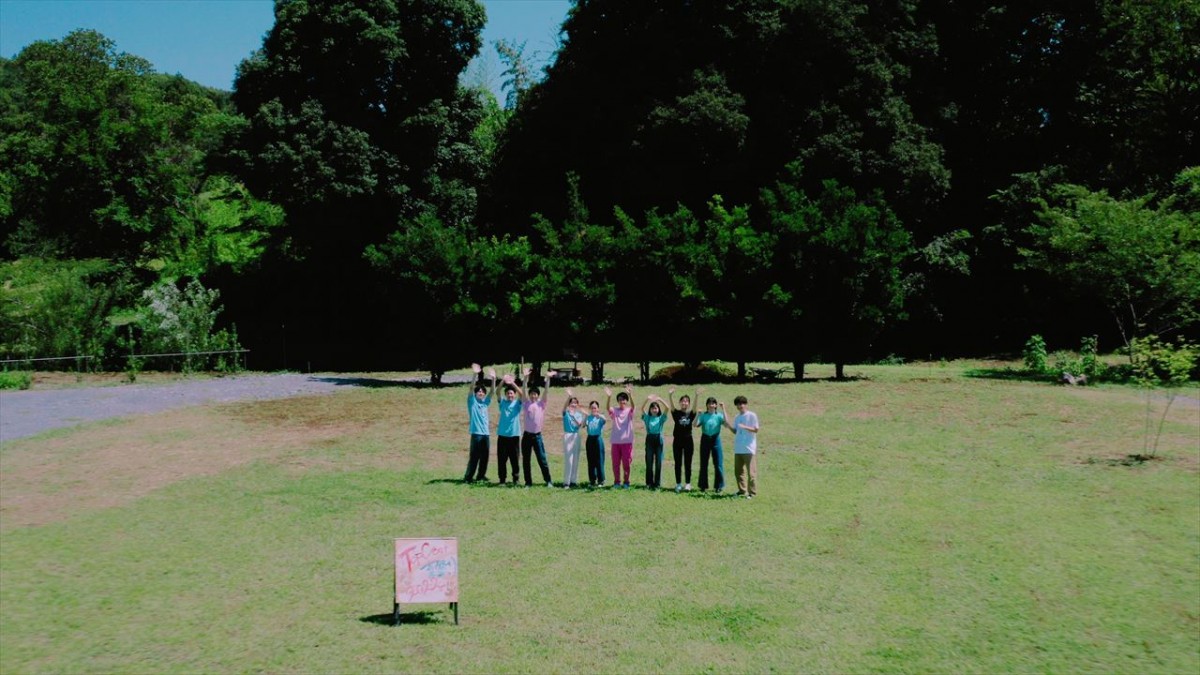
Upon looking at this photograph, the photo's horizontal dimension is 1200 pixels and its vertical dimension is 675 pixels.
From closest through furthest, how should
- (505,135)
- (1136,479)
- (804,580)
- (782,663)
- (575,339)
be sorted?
(782,663) < (804,580) < (1136,479) < (575,339) < (505,135)

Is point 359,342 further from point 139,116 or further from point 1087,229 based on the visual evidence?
point 1087,229

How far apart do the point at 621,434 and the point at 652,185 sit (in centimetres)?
2631

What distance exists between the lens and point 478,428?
54.3 feet

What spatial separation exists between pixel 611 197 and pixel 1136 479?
30.0 meters

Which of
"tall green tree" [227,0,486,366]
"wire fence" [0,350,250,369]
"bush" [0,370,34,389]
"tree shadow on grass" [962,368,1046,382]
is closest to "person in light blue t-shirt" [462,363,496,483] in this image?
"tall green tree" [227,0,486,366]

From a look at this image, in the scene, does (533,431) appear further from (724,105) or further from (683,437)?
(724,105)

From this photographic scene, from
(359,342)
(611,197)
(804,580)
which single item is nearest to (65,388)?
(359,342)

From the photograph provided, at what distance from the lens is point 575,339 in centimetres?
3319

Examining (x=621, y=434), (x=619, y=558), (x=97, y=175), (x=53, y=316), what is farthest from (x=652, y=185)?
(x=619, y=558)

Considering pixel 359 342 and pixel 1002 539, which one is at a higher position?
pixel 359 342

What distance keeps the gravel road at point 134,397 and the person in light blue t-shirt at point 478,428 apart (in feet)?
38.9

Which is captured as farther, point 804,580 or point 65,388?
point 65,388

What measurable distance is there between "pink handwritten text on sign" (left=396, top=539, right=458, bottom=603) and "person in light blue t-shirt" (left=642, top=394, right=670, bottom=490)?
6.67 meters

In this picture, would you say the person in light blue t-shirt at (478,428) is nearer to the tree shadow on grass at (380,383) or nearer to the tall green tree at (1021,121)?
the tree shadow on grass at (380,383)
